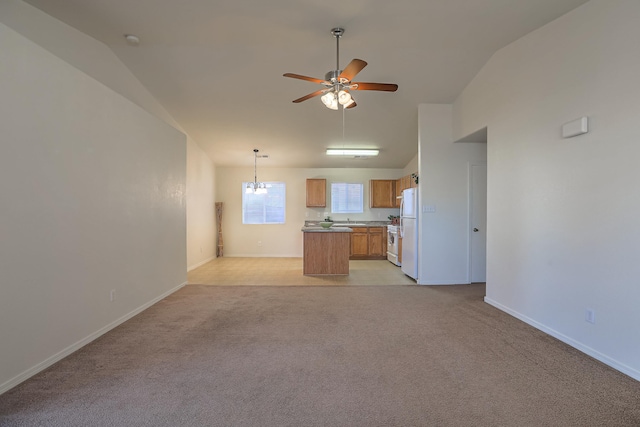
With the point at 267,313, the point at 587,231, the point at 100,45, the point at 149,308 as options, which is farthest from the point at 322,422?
the point at 100,45

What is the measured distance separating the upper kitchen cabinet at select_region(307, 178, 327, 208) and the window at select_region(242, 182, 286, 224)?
759 mm

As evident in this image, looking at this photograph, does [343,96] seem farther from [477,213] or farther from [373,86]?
[477,213]

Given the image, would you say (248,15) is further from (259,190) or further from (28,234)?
(259,190)

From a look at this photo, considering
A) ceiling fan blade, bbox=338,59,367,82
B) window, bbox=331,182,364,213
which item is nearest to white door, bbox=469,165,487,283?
ceiling fan blade, bbox=338,59,367,82

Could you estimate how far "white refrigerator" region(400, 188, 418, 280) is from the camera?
5.16 meters

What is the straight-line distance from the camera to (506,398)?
1975mm

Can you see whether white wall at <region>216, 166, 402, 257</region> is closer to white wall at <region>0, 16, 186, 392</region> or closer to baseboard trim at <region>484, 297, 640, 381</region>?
white wall at <region>0, 16, 186, 392</region>

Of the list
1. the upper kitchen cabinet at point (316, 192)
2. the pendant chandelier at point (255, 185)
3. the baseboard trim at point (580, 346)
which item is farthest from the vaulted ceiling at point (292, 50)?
the baseboard trim at point (580, 346)

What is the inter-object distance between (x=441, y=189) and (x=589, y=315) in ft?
8.82

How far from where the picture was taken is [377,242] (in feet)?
25.2

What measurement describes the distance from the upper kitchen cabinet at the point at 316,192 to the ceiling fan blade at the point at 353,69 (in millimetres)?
5070

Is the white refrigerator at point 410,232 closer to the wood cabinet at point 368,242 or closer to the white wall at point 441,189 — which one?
the white wall at point 441,189

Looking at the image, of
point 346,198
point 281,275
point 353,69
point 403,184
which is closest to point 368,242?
point 346,198

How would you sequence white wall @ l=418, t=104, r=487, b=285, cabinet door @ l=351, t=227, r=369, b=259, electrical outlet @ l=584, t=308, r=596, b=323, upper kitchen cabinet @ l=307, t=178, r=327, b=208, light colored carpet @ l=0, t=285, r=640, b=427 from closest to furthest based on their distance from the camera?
light colored carpet @ l=0, t=285, r=640, b=427 → electrical outlet @ l=584, t=308, r=596, b=323 → white wall @ l=418, t=104, r=487, b=285 → cabinet door @ l=351, t=227, r=369, b=259 → upper kitchen cabinet @ l=307, t=178, r=327, b=208
